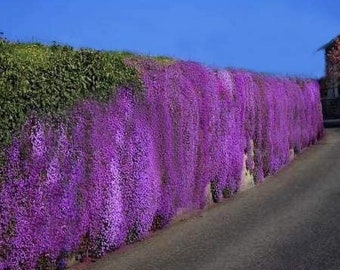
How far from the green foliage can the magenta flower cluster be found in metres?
0.19

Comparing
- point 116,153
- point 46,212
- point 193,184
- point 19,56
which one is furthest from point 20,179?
point 193,184

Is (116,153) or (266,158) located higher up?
(116,153)

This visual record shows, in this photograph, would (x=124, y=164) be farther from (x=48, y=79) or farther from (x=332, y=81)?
(x=332, y=81)

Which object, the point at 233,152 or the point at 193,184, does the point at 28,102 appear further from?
the point at 233,152

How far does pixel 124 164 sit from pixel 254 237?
2.46 metres

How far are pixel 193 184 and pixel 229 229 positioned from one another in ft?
5.35

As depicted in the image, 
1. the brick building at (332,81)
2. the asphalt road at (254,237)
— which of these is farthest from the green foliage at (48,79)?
the brick building at (332,81)

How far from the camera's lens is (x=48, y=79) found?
7160 millimetres

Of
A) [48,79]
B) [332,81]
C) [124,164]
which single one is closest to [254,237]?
[124,164]

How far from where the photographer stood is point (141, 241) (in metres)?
9.24

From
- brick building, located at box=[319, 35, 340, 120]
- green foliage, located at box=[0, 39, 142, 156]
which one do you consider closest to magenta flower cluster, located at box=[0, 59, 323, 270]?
green foliage, located at box=[0, 39, 142, 156]

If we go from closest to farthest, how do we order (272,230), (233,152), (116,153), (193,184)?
(116,153) < (272,230) < (193,184) < (233,152)

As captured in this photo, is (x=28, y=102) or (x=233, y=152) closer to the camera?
(x=28, y=102)

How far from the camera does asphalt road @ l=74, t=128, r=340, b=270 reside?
25.7 ft
